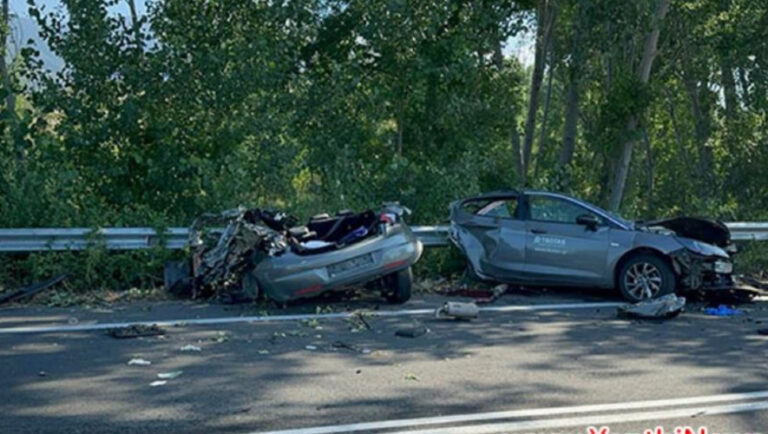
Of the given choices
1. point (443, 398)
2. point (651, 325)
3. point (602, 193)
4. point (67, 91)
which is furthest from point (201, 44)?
point (602, 193)

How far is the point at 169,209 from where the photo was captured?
15.0 meters

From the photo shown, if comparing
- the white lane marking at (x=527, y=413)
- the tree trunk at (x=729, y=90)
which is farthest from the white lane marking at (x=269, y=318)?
the tree trunk at (x=729, y=90)

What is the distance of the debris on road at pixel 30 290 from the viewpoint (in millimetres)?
10734

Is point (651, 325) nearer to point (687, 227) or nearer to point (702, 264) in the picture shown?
point (702, 264)

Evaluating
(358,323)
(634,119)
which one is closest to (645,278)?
(358,323)

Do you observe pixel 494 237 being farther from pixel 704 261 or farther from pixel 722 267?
pixel 722 267

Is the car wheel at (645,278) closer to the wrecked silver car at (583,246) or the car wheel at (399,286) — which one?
the wrecked silver car at (583,246)

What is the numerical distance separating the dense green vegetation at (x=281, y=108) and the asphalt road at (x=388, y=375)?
3825 millimetres

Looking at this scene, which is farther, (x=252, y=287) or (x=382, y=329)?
(x=252, y=287)

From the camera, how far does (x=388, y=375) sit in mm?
7301

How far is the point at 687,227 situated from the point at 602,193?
1241cm

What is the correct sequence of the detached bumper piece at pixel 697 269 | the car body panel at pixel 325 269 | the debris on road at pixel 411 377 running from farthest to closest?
the detached bumper piece at pixel 697 269 → the car body panel at pixel 325 269 → the debris on road at pixel 411 377

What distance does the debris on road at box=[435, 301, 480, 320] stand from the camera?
32.8ft

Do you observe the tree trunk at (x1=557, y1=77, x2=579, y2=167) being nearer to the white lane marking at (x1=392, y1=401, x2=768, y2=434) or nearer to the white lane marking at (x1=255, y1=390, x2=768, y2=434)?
the white lane marking at (x1=255, y1=390, x2=768, y2=434)
